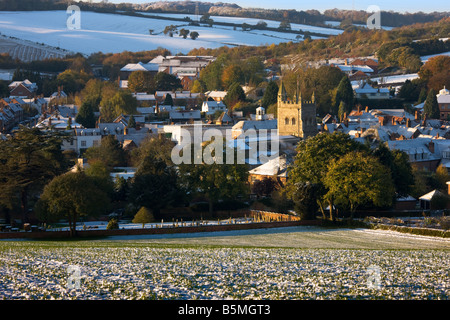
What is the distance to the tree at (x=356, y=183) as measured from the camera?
44312mm

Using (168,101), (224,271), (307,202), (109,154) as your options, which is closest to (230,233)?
(307,202)

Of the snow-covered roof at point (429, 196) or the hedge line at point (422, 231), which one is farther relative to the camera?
the snow-covered roof at point (429, 196)

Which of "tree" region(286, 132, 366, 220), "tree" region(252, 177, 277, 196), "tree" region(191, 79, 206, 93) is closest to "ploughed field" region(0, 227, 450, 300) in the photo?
"tree" region(286, 132, 366, 220)

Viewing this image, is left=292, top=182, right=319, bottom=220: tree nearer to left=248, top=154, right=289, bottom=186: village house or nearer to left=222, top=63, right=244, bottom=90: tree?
left=248, top=154, right=289, bottom=186: village house

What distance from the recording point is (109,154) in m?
66.9

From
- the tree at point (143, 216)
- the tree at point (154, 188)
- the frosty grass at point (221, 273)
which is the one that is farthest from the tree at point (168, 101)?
the frosty grass at point (221, 273)

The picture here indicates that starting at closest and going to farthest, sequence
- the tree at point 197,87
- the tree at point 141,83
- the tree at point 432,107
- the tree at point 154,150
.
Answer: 1. the tree at point 154,150
2. the tree at point 432,107
3. the tree at point 141,83
4. the tree at point 197,87

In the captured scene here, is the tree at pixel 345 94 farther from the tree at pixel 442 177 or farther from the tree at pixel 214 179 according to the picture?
the tree at pixel 214 179

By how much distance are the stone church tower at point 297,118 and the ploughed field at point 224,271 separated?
4251cm

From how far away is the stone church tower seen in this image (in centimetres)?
7675

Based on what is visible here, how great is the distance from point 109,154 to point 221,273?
144ft

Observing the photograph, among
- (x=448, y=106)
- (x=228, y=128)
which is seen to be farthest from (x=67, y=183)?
(x=448, y=106)

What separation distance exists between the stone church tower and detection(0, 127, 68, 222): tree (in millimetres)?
31455

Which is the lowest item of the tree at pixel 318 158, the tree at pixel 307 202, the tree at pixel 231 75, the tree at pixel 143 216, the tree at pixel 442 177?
the tree at pixel 143 216
